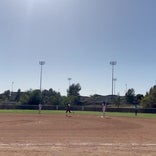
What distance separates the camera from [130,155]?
12.8 meters

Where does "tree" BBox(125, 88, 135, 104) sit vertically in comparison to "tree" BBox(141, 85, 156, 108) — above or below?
above

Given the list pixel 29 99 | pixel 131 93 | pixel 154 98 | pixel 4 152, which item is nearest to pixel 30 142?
pixel 4 152

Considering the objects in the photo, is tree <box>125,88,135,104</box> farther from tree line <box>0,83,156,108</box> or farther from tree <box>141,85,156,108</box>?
tree <box>141,85,156,108</box>

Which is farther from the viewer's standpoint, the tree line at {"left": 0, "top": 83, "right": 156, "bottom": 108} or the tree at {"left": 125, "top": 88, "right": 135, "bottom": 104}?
the tree at {"left": 125, "top": 88, "right": 135, "bottom": 104}

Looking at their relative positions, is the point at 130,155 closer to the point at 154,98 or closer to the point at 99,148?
the point at 99,148

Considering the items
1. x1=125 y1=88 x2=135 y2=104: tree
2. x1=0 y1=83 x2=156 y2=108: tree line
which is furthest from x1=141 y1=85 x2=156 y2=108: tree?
x1=125 y1=88 x2=135 y2=104: tree

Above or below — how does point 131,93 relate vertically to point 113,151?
above

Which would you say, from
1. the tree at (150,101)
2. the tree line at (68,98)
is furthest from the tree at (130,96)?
the tree at (150,101)

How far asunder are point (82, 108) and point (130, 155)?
58514mm

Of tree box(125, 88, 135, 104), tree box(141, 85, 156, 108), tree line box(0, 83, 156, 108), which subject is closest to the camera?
tree box(141, 85, 156, 108)

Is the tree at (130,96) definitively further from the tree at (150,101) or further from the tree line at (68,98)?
the tree at (150,101)

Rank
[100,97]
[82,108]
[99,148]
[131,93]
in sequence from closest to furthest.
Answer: [99,148] → [82,108] → [131,93] → [100,97]

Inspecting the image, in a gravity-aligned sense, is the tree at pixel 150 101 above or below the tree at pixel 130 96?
below

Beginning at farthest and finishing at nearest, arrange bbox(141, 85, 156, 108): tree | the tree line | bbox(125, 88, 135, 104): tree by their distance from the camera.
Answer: bbox(125, 88, 135, 104): tree < the tree line < bbox(141, 85, 156, 108): tree
